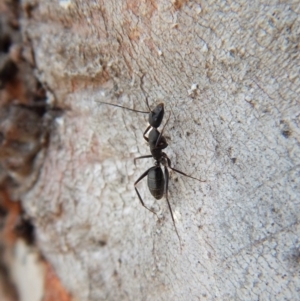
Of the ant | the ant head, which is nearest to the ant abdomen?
the ant

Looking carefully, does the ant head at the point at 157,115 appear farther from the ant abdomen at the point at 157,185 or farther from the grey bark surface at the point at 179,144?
the ant abdomen at the point at 157,185

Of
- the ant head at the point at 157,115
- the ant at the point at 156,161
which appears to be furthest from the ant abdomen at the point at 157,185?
the ant head at the point at 157,115

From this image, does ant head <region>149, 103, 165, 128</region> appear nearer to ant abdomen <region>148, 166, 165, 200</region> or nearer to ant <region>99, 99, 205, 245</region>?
ant <region>99, 99, 205, 245</region>

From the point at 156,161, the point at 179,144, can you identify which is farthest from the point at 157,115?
the point at 156,161

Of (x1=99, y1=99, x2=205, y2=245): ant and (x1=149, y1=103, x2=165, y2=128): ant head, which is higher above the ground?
(x1=149, y1=103, x2=165, y2=128): ant head

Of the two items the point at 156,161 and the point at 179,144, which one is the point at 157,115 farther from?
the point at 156,161

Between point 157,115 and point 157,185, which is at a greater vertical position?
point 157,115
